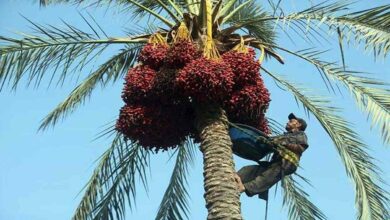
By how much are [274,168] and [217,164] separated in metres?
0.78

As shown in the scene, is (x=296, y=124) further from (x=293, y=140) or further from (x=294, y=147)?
(x=294, y=147)

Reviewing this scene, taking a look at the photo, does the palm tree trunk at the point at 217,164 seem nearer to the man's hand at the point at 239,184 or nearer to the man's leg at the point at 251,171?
the man's hand at the point at 239,184

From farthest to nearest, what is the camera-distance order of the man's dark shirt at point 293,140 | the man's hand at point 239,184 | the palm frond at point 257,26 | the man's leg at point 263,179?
the palm frond at point 257,26, the man's dark shirt at point 293,140, the man's leg at point 263,179, the man's hand at point 239,184

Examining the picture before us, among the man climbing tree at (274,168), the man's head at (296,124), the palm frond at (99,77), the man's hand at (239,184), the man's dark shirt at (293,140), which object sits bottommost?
the man's hand at (239,184)

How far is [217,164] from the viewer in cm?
698

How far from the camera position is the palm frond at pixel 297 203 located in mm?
8789

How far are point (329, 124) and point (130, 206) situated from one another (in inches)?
103

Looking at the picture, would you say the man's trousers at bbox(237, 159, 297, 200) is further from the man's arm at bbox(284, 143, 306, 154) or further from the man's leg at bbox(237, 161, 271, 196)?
the man's arm at bbox(284, 143, 306, 154)

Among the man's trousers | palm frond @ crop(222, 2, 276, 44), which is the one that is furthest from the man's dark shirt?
palm frond @ crop(222, 2, 276, 44)

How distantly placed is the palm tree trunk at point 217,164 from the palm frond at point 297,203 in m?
1.90

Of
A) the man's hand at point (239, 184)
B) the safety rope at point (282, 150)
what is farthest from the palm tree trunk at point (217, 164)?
A: the safety rope at point (282, 150)

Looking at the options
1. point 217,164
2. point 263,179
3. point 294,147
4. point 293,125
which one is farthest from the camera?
point 293,125

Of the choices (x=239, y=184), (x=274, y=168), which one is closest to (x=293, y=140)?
(x=274, y=168)

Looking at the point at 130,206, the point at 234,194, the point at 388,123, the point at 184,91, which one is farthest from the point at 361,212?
the point at 130,206
